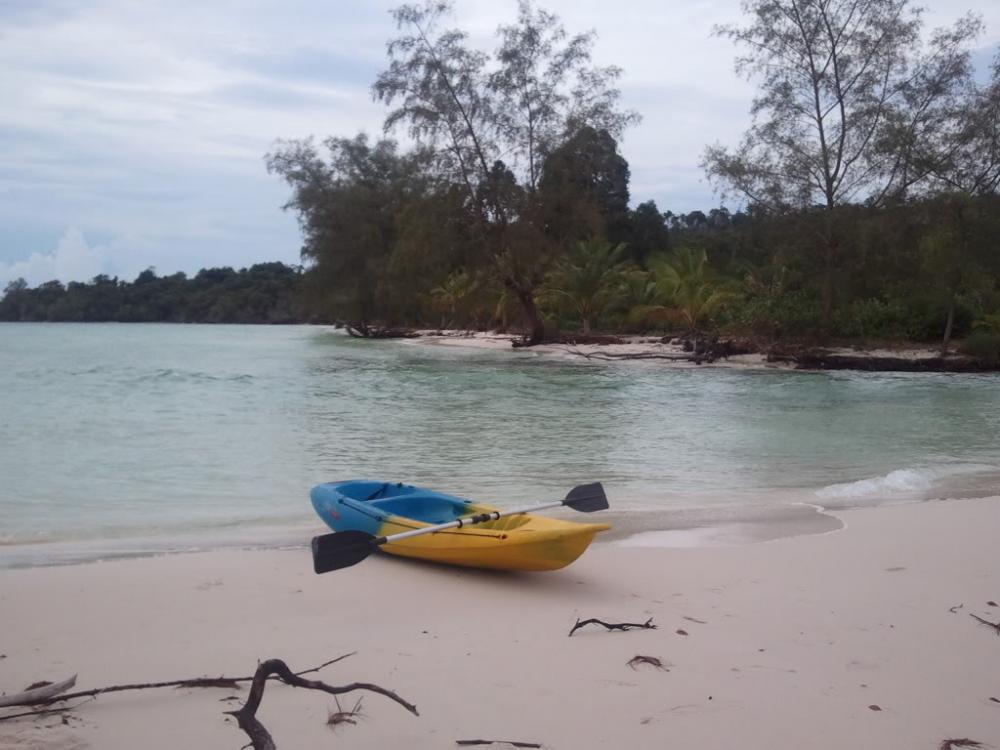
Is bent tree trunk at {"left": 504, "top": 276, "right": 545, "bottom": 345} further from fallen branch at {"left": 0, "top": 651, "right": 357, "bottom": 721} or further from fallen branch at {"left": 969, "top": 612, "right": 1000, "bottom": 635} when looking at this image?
fallen branch at {"left": 0, "top": 651, "right": 357, "bottom": 721}

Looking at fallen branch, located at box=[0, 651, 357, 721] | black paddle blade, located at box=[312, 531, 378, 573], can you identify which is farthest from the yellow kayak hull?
fallen branch, located at box=[0, 651, 357, 721]

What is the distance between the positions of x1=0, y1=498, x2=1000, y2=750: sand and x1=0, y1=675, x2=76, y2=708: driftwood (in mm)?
86

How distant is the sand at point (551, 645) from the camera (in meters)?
2.93

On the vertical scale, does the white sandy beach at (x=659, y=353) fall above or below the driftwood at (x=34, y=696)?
above

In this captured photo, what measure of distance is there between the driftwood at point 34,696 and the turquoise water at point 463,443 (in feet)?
10.3

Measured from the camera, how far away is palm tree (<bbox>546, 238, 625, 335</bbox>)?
107ft

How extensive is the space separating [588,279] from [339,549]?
29.1m

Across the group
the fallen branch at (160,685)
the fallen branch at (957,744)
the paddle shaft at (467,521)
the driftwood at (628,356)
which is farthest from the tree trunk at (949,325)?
the fallen branch at (160,685)

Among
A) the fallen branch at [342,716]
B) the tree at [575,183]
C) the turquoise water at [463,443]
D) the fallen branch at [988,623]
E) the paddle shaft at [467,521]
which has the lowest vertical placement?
the turquoise water at [463,443]

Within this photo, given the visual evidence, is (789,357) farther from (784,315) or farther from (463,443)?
(463,443)

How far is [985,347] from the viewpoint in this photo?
2252 centimetres

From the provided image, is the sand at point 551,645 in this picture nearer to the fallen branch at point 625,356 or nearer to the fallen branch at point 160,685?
the fallen branch at point 160,685

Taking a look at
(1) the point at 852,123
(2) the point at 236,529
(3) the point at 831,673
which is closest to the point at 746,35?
(1) the point at 852,123

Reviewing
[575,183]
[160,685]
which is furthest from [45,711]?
[575,183]
